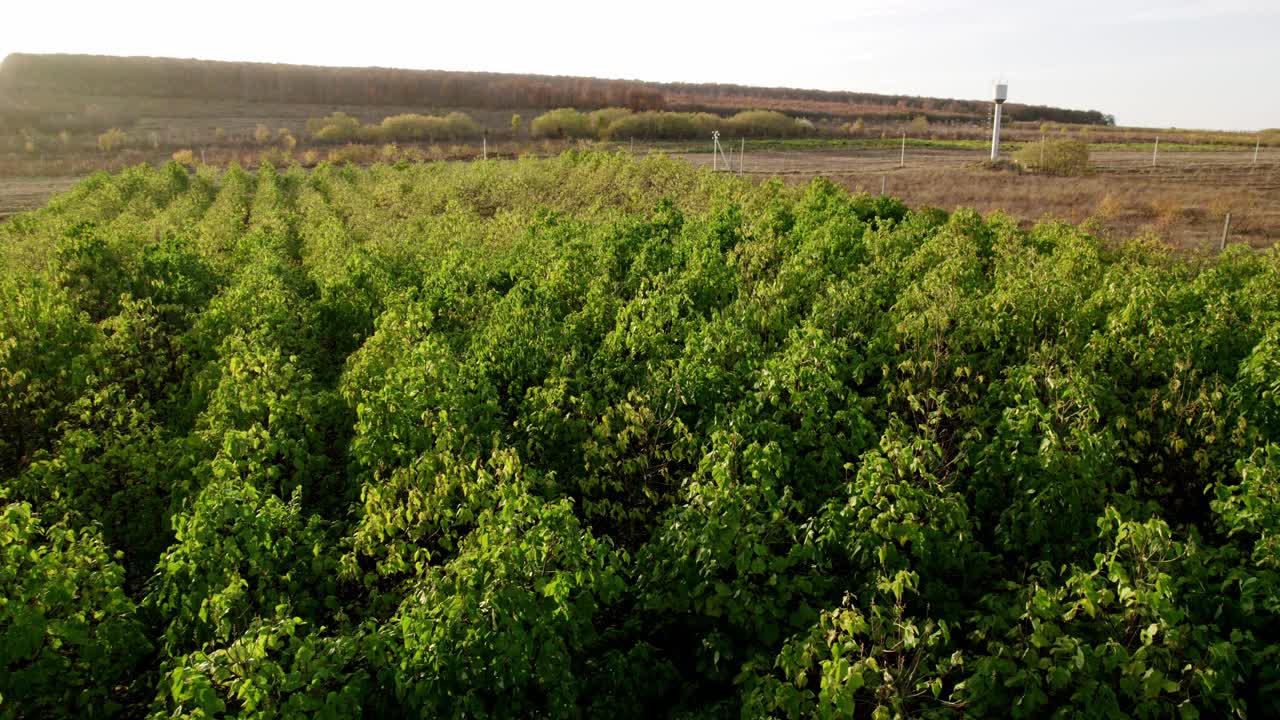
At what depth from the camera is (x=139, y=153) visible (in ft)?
216

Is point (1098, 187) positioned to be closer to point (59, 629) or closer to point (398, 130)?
point (59, 629)

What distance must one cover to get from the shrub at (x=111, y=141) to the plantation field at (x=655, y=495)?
65.6m

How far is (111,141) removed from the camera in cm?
6925

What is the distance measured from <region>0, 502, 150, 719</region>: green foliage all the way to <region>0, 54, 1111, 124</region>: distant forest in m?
99.9

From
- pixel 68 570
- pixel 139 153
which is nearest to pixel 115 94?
pixel 139 153

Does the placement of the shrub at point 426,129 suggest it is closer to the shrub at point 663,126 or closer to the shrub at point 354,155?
the shrub at point 354,155

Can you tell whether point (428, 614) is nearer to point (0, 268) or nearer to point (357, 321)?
point (357, 321)

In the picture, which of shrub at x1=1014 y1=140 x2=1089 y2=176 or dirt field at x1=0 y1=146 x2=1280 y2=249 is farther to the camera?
shrub at x1=1014 y1=140 x2=1089 y2=176

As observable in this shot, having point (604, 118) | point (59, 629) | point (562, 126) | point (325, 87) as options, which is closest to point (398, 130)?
point (562, 126)

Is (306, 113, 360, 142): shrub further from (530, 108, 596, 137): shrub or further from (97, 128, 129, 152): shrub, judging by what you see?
(530, 108, 596, 137): shrub

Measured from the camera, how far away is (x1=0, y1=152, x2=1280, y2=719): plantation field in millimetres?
5023

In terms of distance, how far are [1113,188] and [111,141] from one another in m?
76.8

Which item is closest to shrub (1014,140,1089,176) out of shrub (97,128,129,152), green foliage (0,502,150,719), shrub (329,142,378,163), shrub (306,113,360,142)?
shrub (329,142,378,163)

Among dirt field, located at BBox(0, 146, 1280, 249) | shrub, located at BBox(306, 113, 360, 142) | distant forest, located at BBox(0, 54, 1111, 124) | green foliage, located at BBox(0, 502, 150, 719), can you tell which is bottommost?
green foliage, located at BBox(0, 502, 150, 719)
